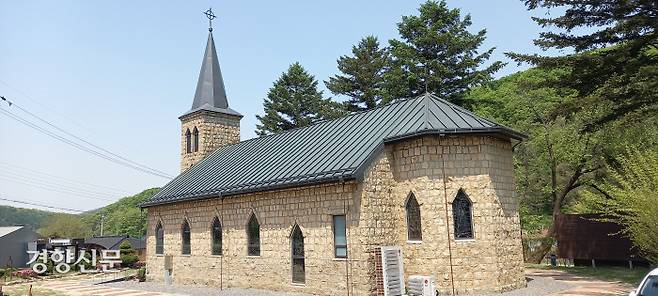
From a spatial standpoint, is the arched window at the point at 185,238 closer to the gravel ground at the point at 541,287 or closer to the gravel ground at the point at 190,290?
the gravel ground at the point at 190,290

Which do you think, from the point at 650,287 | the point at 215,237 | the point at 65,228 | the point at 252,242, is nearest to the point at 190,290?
the point at 215,237

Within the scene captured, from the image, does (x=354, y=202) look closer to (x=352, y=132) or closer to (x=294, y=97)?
(x=352, y=132)

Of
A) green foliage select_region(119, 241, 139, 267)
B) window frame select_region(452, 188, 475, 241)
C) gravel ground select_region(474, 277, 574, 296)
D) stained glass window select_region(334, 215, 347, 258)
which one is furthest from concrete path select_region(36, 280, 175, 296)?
green foliage select_region(119, 241, 139, 267)

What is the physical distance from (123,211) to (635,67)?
11012 cm

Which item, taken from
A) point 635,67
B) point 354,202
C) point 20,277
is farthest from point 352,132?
point 20,277

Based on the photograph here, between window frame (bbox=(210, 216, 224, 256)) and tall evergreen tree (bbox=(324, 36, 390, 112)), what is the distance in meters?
22.9

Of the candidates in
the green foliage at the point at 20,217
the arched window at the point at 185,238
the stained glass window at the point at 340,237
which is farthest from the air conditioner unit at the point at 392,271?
the green foliage at the point at 20,217

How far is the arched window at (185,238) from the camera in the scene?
821 inches

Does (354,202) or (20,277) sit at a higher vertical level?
(354,202)

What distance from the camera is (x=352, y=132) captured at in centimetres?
1762

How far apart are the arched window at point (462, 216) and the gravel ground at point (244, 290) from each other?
1.90 metres

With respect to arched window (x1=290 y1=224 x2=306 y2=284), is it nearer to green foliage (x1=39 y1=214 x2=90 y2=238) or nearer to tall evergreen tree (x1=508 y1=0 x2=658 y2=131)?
tall evergreen tree (x1=508 y1=0 x2=658 y2=131)

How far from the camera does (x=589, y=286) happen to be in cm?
1441

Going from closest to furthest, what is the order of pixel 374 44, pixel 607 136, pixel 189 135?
pixel 607 136, pixel 189 135, pixel 374 44
